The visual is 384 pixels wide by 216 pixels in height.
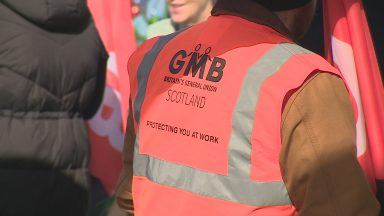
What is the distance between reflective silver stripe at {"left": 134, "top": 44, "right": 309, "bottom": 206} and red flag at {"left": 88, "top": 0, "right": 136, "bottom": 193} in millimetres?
1955

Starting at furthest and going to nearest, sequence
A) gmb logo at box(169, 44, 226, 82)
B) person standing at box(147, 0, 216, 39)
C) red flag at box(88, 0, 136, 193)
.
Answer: red flag at box(88, 0, 136, 193) < person standing at box(147, 0, 216, 39) < gmb logo at box(169, 44, 226, 82)

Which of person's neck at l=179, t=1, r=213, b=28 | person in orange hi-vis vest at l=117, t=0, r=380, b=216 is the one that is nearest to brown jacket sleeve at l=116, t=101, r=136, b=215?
person in orange hi-vis vest at l=117, t=0, r=380, b=216

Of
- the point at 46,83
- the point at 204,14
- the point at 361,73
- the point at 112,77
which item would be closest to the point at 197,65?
the point at 361,73

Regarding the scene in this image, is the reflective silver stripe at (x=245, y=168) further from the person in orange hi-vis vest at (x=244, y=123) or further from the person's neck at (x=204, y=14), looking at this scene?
the person's neck at (x=204, y=14)

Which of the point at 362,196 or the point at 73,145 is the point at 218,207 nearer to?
the point at 362,196

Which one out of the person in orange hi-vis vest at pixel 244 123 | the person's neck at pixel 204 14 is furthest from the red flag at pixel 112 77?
the person in orange hi-vis vest at pixel 244 123

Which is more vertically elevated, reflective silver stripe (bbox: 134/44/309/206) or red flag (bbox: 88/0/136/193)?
reflective silver stripe (bbox: 134/44/309/206)

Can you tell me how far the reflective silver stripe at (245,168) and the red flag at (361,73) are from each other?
454mm

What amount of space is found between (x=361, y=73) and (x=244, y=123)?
0.59 meters

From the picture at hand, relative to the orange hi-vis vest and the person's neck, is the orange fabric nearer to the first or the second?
the orange hi-vis vest

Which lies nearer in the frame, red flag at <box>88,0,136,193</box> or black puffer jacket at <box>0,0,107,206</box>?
black puffer jacket at <box>0,0,107,206</box>

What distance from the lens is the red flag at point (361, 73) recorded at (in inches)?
71.7

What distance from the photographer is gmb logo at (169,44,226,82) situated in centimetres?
147

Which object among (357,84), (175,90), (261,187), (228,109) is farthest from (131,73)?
(357,84)
